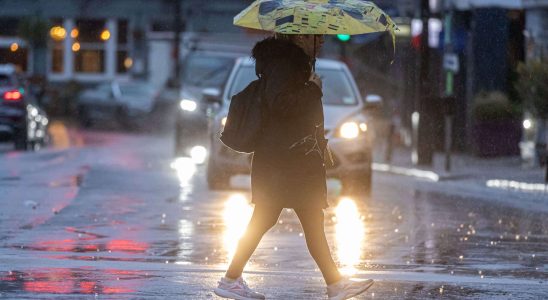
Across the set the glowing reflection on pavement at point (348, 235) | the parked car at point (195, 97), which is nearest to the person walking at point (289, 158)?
the glowing reflection on pavement at point (348, 235)

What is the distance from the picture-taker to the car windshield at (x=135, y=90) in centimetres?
4706

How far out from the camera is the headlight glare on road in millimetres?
18094

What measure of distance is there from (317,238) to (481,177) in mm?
13691

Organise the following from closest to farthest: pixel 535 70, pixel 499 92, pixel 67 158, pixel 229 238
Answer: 1. pixel 229 238
2. pixel 535 70
3. pixel 67 158
4. pixel 499 92

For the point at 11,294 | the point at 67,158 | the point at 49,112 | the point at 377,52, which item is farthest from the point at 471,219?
the point at 49,112

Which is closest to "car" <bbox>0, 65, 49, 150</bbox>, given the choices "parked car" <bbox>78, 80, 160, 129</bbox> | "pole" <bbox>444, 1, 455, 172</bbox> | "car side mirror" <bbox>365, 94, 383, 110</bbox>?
"pole" <bbox>444, 1, 455, 172</bbox>

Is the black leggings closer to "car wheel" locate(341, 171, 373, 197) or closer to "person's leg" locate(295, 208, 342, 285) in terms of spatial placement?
"person's leg" locate(295, 208, 342, 285)

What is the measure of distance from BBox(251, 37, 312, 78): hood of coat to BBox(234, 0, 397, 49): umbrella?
12 cm

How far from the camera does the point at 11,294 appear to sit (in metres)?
8.77

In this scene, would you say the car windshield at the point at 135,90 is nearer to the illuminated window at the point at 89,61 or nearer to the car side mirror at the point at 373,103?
the illuminated window at the point at 89,61

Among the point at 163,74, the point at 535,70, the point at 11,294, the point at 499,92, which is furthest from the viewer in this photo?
the point at 163,74

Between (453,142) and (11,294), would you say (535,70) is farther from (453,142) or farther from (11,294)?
(11,294)

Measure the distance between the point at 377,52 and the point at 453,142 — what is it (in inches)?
422

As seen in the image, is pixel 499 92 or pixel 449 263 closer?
pixel 449 263
